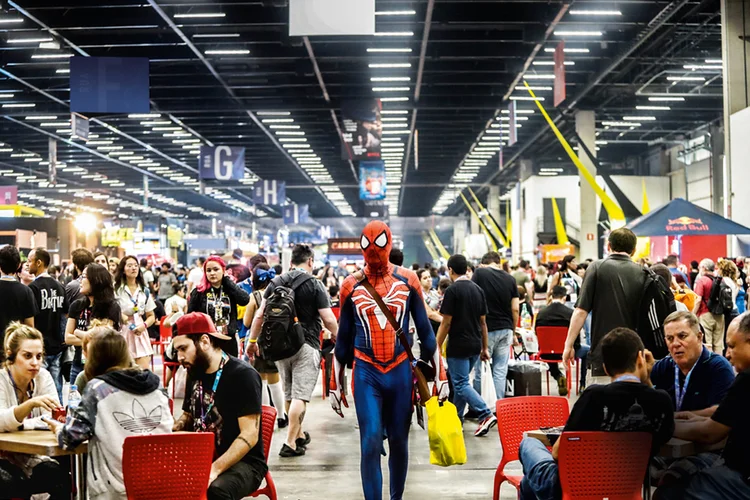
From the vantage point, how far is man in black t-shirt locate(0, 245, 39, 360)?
24.0 feet

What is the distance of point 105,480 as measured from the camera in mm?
4062

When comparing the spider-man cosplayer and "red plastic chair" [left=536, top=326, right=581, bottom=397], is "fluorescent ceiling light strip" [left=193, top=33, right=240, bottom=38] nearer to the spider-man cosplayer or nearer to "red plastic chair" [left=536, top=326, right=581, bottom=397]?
"red plastic chair" [left=536, top=326, right=581, bottom=397]

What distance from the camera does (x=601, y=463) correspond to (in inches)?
161

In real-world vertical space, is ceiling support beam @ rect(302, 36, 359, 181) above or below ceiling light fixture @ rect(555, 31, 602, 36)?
below

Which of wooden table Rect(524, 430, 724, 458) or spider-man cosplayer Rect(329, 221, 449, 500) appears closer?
wooden table Rect(524, 430, 724, 458)

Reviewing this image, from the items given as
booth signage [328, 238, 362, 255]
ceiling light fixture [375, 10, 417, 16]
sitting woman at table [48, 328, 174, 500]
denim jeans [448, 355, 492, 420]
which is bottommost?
denim jeans [448, 355, 492, 420]

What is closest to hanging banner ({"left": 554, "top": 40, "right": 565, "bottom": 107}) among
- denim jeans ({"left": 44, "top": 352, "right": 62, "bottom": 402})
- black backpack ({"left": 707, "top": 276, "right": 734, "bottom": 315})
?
black backpack ({"left": 707, "top": 276, "right": 734, "bottom": 315})

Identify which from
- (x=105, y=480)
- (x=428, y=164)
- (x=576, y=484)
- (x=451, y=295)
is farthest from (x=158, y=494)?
(x=428, y=164)

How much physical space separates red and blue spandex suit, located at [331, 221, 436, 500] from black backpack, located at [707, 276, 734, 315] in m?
8.20

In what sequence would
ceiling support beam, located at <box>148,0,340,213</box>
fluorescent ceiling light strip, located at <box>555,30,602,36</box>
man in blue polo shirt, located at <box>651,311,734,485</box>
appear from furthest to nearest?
fluorescent ceiling light strip, located at <box>555,30,602,36</box> → ceiling support beam, located at <box>148,0,340,213</box> → man in blue polo shirt, located at <box>651,311,734,485</box>

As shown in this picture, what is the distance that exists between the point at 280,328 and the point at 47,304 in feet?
7.78

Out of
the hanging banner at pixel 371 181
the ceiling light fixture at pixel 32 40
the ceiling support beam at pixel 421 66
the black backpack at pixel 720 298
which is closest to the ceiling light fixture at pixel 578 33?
the ceiling support beam at pixel 421 66

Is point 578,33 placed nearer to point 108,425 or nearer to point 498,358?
point 498,358

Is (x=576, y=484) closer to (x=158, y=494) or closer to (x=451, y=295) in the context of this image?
(x=158, y=494)
